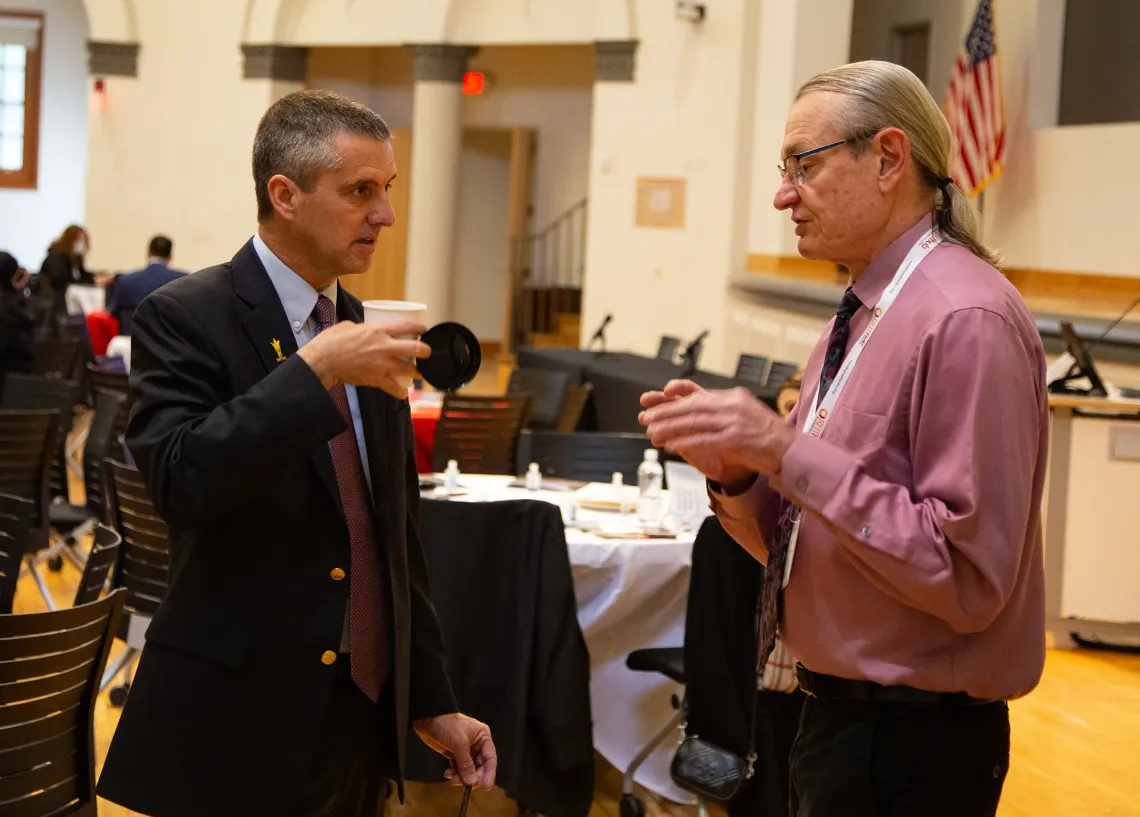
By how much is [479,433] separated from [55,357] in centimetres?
359

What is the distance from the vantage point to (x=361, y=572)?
1.79 metres

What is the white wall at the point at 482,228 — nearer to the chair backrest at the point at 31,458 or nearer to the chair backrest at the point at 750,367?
the chair backrest at the point at 750,367

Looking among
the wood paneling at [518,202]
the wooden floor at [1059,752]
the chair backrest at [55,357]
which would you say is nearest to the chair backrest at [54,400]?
the wooden floor at [1059,752]

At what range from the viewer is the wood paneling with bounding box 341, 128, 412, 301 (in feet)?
57.9

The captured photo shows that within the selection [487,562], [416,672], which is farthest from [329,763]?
[487,562]

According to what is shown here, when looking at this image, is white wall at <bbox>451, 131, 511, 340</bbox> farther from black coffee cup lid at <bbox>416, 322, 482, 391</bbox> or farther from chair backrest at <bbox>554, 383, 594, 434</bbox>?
black coffee cup lid at <bbox>416, 322, 482, 391</bbox>

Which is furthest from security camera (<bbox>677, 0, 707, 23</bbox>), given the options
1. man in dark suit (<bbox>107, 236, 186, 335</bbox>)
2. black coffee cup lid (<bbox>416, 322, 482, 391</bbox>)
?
black coffee cup lid (<bbox>416, 322, 482, 391</bbox>)

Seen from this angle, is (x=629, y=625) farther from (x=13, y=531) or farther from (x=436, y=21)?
(x=436, y=21)

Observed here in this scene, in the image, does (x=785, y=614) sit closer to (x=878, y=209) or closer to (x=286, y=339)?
(x=878, y=209)

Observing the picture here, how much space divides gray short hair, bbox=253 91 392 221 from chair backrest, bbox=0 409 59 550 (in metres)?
3.94

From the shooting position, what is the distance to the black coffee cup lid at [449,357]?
5.59 ft

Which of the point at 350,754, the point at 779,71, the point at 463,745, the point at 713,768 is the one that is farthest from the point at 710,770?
the point at 779,71

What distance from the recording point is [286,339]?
5.85ft

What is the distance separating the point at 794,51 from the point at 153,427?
11.6 m
